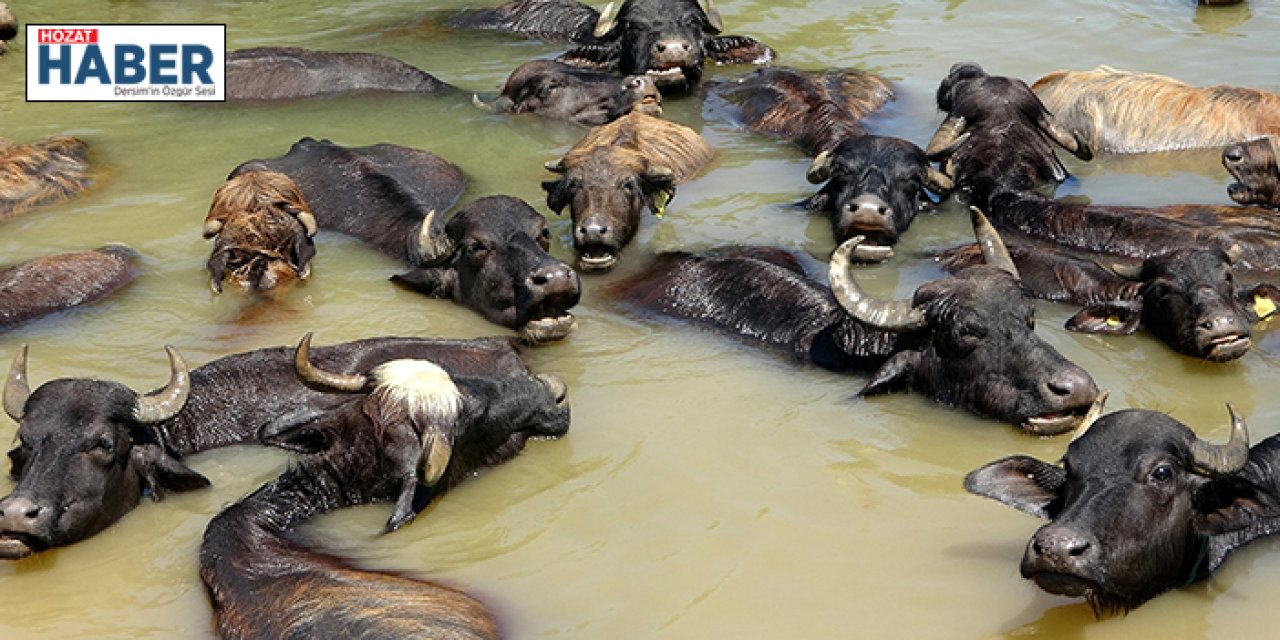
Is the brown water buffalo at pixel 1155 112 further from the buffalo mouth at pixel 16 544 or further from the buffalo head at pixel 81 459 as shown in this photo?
the buffalo mouth at pixel 16 544

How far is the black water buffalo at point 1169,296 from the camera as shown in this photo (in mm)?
8133

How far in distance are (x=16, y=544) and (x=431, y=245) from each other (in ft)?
11.3

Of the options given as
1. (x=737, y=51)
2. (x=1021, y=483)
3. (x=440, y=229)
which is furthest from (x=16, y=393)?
(x=737, y=51)

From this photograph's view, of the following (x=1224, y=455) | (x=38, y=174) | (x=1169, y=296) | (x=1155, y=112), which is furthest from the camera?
(x=1155, y=112)

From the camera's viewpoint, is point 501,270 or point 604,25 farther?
point 604,25

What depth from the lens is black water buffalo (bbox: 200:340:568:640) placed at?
18.7ft

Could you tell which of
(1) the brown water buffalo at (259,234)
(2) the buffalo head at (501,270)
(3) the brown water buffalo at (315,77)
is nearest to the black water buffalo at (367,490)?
(2) the buffalo head at (501,270)

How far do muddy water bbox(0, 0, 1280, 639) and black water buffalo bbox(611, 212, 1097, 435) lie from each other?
0.48 feet

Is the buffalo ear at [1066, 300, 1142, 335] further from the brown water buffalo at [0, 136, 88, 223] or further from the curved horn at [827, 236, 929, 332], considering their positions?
the brown water buffalo at [0, 136, 88, 223]

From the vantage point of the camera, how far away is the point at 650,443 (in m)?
7.58

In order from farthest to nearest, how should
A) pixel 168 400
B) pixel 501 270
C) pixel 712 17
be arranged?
pixel 712 17 → pixel 501 270 → pixel 168 400

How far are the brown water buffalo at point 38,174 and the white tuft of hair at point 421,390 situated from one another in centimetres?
539

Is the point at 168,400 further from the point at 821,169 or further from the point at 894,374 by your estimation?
the point at 821,169

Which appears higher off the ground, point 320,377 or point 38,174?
point 320,377
